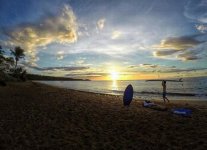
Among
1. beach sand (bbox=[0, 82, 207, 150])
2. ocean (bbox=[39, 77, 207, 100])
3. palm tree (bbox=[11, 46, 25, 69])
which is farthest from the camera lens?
palm tree (bbox=[11, 46, 25, 69])

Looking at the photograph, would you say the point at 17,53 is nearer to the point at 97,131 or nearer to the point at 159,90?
the point at 159,90

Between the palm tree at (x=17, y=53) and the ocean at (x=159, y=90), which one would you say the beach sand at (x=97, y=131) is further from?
the palm tree at (x=17, y=53)

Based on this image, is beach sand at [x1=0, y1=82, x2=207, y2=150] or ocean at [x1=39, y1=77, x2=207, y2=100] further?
ocean at [x1=39, y1=77, x2=207, y2=100]

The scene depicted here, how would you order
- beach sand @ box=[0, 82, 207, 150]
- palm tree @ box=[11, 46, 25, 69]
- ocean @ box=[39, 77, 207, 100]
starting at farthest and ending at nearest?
1. palm tree @ box=[11, 46, 25, 69]
2. ocean @ box=[39, 77, 207, 100]
3. beach sand @ box=[0, 82, 207, 150]

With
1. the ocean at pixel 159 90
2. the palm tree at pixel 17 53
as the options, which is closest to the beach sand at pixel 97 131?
the ocean at pixel 159 90

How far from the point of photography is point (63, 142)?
24.2 ft

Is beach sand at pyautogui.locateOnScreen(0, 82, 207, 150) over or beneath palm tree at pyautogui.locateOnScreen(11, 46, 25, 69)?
beneath

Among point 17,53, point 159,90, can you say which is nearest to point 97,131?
point 159,90

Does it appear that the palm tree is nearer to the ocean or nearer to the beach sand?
the ocean

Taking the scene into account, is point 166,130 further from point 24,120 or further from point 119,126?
point 24,120

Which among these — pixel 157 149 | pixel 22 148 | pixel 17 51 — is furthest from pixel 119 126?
pixel 17 51

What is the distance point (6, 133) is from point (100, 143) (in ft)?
12.0

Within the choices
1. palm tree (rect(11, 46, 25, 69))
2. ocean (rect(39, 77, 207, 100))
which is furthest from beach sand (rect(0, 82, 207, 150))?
palm tree (rect(11, 46, 25, 69))

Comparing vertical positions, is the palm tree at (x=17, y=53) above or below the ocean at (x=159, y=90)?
above
